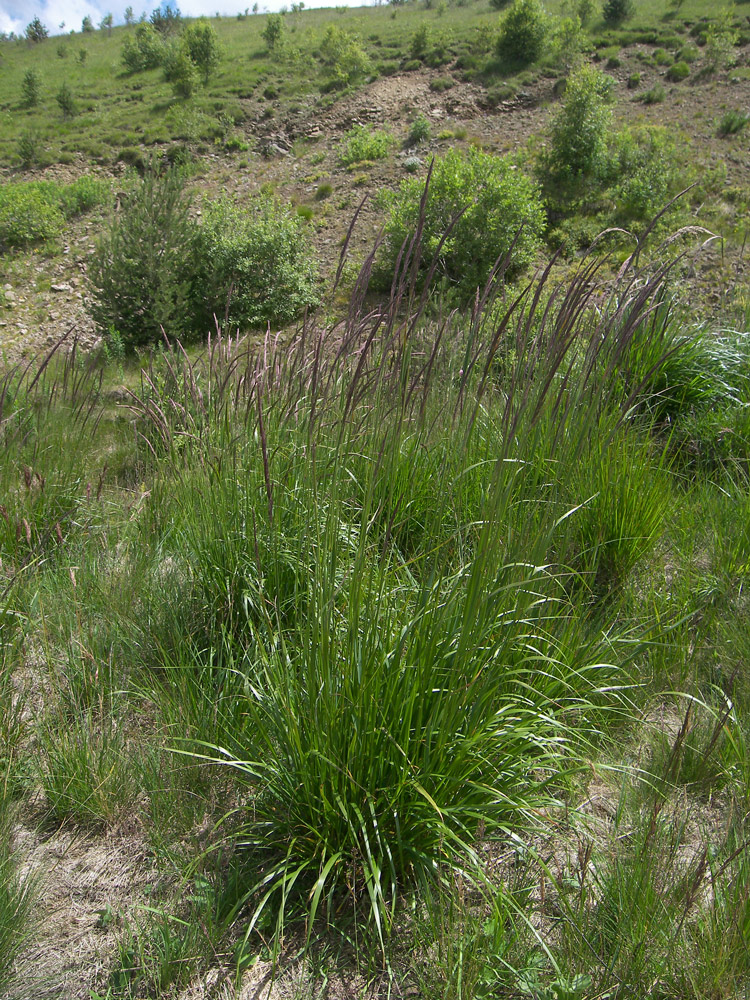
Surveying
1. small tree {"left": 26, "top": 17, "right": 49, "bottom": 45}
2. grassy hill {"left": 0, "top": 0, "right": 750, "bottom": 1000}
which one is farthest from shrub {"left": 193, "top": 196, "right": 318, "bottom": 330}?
small tree {"left": 26, "top": 17, "right": 49, "bottom": 45}

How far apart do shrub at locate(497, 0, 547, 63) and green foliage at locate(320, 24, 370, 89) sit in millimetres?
4953

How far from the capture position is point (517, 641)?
73.2 inches

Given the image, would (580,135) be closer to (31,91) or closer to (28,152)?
(28,152)

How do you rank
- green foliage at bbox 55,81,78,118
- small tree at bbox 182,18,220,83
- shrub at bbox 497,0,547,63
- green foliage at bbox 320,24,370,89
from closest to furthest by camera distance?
shrub at bbox 497,0,547,63 < green foliage at bbox 320,24,370,89 < green foliage at bbox 55,81,78,118 < small tree at bbox 182,18,220,83

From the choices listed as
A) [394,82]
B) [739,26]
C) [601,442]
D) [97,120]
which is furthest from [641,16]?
[601,442]

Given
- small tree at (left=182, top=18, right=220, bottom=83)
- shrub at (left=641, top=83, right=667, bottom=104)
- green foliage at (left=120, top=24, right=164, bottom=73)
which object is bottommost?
shrub at (left=641, top=83, right=667, bottom=104)

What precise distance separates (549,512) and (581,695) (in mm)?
628

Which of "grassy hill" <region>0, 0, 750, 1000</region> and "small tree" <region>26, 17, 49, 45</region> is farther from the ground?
"small tree" <region>26, 17, 49, 45</region>

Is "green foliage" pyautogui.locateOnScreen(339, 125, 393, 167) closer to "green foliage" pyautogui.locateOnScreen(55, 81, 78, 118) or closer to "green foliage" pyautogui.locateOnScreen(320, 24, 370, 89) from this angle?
"green foliage" pyautogui.locateOnScreen(320, 24, 370, 89)

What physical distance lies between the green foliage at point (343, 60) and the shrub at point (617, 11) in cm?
1044

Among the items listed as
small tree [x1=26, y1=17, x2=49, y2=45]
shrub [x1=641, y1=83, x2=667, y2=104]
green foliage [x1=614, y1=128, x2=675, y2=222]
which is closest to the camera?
green foliage [x1=614, y1=128, x2=675, y2=222]

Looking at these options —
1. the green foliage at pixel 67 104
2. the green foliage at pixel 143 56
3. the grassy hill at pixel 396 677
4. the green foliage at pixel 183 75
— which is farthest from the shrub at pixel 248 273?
the green foliage at pixel 143 56

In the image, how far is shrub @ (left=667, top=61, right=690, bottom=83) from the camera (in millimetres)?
17922

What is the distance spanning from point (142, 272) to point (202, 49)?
26.8m
